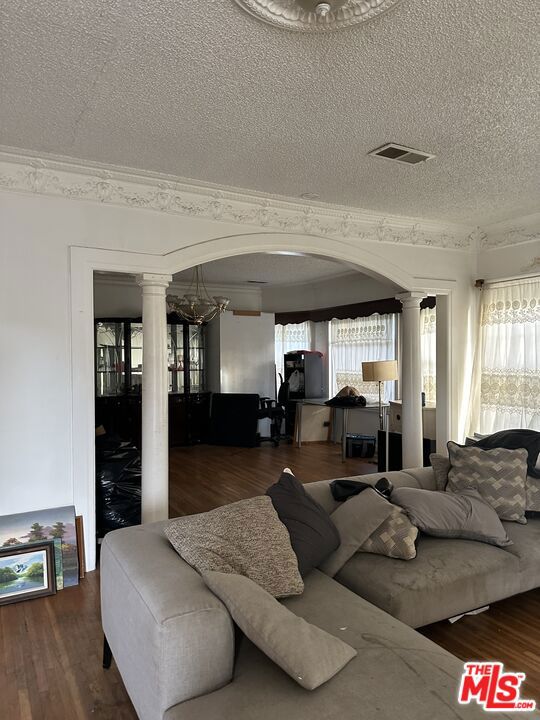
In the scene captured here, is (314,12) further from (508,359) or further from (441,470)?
(508,359)

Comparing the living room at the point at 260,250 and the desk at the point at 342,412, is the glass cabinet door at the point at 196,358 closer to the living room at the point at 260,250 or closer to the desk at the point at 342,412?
the desk at the point at 342,412

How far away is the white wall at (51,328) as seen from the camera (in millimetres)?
3268

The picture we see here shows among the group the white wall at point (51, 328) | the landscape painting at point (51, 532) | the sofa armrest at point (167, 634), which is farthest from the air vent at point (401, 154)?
the landscape painting at point (51, 532)

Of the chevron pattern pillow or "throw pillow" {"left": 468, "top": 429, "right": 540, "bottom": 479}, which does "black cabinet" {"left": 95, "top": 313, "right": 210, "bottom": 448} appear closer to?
"throw pillow" {"left": 468, "top": 429, "right": 540, "bottom": 479}

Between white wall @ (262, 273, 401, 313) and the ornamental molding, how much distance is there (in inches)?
93.2

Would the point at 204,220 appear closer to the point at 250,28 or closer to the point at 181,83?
the point at 181,83

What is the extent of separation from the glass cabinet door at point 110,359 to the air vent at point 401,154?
18.8 ft

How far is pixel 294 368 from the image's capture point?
870 cm

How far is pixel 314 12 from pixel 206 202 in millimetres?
2167

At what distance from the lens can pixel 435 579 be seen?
7.84 ft

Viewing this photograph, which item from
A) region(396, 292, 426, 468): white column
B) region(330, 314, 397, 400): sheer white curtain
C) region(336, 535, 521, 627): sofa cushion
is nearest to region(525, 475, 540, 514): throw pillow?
region(336, 535, 521, 627): sofa cushion

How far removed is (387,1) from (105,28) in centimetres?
109

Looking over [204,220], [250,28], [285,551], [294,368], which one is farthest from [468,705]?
[294,368]

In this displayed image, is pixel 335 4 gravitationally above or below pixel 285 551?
above
